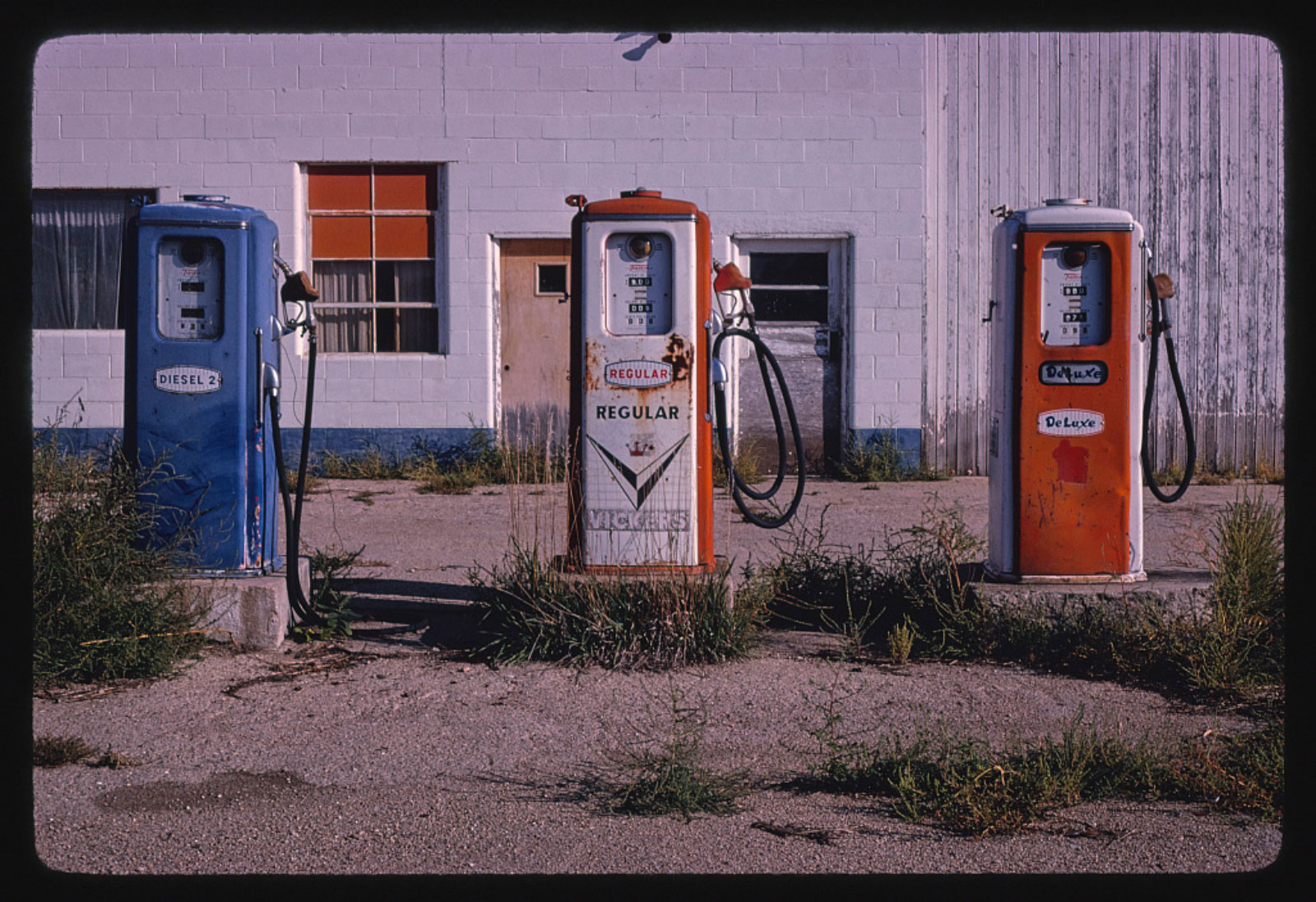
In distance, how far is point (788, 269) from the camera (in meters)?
12.1

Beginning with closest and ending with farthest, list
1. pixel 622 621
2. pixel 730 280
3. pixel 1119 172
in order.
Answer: pixel 622 621 → pixel 730 280 → pixel 1119 172

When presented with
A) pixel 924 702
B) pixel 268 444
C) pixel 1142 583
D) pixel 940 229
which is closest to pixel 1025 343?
pixel 1142 583

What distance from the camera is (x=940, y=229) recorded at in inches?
468

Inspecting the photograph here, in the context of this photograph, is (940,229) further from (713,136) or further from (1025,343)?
(1025,343)

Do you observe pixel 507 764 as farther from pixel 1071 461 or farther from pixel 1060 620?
pixel 1071 461

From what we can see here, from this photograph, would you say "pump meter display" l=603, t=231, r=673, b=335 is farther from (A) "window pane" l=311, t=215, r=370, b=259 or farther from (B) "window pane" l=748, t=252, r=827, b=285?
(A) "window pane" l=311, t=215, r=370, b=259

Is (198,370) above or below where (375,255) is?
below

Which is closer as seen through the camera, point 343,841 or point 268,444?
point 343,841

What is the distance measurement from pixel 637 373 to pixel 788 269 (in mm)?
6473

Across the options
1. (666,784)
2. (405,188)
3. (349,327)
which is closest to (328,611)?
(666,784)

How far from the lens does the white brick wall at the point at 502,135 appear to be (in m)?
11.7

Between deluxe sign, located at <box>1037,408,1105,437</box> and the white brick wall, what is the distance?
19.8ft

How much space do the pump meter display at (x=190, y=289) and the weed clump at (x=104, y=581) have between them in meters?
0.68

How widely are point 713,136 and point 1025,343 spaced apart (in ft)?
21.6
